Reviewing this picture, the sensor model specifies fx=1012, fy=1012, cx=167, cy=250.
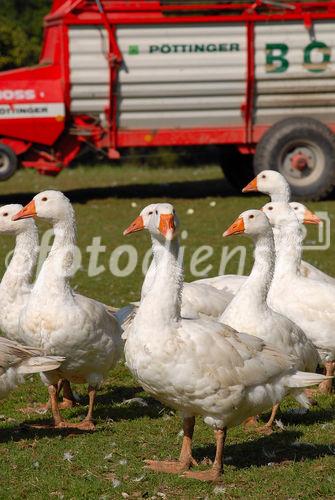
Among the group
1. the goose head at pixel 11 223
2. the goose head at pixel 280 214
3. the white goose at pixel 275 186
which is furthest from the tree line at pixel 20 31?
the goose head at pixel 280 214

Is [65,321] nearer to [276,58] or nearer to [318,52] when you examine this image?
[276,58]

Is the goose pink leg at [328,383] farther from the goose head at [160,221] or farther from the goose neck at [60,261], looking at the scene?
the goose head at [160,221]

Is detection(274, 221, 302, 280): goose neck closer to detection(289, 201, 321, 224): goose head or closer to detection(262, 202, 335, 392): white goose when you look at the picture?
detection(262, 202, 335, 392): white goose

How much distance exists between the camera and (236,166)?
74.4 feet

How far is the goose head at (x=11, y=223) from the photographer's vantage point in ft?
30.3

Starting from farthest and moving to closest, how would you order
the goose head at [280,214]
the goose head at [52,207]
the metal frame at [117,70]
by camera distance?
the metal frame at [117,70] < the goose head at [280,214] < the goose head at [52,207]

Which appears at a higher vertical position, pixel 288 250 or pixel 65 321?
pixel 288 250

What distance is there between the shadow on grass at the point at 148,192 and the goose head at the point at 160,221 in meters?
14.3

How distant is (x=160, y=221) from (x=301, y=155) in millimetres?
14006

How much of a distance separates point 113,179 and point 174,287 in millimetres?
20509

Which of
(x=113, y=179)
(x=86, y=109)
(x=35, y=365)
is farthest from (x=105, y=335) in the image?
(x=113, y=179)

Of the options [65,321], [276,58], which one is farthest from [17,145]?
[65,321]

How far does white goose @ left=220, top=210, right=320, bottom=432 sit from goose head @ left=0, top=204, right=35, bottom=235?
7.34ft

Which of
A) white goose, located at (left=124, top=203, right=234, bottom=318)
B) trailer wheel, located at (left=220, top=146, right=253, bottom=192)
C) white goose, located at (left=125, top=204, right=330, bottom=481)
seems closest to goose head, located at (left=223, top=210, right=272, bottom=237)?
white goose, located at (left=124, top=203, right=234, bottom=318)
